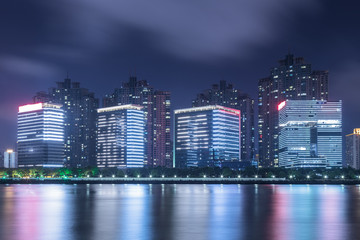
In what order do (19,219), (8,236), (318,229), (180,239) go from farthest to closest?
(19,219) → (318,229) → (8,236) → (180,239)

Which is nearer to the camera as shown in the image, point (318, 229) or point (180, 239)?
point (180, 239)

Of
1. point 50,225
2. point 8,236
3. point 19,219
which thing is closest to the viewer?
point 8,236

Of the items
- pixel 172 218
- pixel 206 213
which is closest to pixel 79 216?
pixel 172 218

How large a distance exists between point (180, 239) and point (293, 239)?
29.1ft

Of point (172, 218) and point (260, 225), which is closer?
point (260, 225)

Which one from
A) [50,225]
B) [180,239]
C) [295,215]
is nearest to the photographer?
[180,239]

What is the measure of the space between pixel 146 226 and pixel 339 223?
805 inches

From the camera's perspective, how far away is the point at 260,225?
48.0 m

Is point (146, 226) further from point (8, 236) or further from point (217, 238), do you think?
point (8, 236)

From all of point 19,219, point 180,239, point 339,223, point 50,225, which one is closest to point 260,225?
point 339,223

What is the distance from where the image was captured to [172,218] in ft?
178

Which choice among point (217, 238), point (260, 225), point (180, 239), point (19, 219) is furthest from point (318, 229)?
point (19, 219)

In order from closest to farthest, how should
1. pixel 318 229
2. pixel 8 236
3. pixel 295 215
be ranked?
pixel 8 236 < pixel 318 229 < pixel 295 215

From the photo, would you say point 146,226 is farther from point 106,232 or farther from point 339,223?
point 339,223
